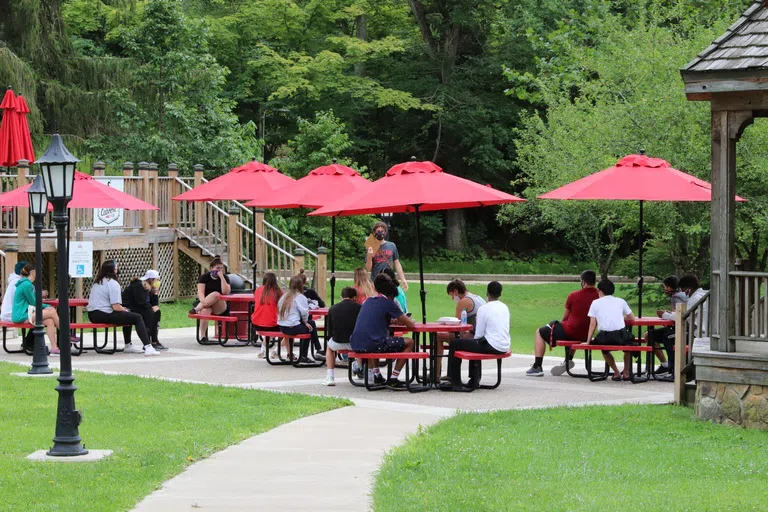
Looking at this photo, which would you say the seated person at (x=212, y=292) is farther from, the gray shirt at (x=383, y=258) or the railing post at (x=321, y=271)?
the railing post at (x=321, y=271)

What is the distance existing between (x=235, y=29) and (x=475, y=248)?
13388mm

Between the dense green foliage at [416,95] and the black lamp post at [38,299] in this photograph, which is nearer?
the black lamp post at [38,299]

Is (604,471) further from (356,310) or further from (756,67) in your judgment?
(356,310)

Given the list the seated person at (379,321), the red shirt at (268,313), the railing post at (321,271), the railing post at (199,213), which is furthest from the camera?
the railing post at (199,213)

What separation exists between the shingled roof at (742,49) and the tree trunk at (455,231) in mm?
37644

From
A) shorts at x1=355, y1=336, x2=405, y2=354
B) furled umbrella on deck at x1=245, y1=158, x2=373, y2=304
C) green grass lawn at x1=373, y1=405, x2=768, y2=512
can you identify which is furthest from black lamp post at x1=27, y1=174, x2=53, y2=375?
green grass lawn at x1=373, y1=405, x2=768, y2=512

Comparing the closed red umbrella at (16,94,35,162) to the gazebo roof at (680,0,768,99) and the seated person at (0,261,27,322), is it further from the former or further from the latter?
the gazebo roof at (680,0,768,99)

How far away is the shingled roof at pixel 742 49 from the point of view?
12031 mm

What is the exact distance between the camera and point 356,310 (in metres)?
14.8

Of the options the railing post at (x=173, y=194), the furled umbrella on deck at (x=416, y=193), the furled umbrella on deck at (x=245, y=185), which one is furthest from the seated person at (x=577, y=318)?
the railing post at (x=173, y=194)

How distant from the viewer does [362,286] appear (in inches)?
611

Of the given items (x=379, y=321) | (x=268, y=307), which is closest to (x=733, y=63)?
(x=379, y=321)

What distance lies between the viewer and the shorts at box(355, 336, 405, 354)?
1422 cm

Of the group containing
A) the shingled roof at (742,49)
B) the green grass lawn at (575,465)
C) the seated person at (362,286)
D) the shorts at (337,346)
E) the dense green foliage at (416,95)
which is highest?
the dense green foliage at (416,95)
